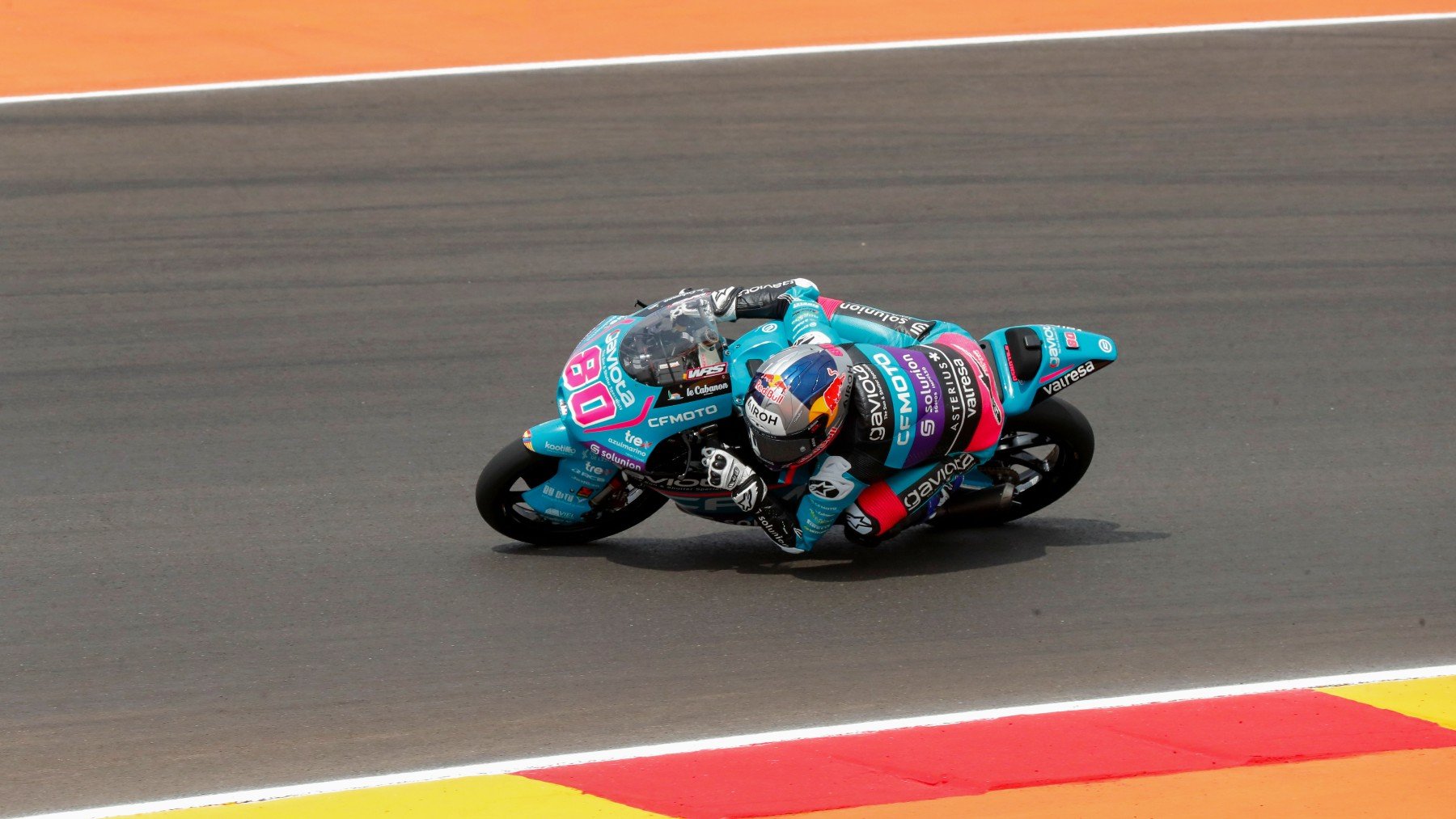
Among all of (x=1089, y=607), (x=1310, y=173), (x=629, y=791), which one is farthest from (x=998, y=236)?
(x=629, y=791)

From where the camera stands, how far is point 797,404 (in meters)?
6.49

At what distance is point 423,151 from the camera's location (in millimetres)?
12133

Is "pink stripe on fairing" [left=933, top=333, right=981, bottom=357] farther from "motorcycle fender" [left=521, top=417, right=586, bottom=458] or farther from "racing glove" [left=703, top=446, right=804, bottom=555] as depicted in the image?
"motorcycle fender" [left=521, top=417, right=586, bottom=458]

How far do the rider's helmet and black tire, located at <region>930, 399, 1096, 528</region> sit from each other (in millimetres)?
990

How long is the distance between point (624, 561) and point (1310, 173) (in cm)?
704

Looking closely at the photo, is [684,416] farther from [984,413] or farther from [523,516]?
[984,413]

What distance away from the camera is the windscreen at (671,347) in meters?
6.75

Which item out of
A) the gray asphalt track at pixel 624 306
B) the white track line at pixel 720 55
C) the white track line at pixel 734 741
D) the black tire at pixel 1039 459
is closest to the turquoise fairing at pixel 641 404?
the black tire at pixel 1039 459

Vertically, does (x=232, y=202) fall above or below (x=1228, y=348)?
above

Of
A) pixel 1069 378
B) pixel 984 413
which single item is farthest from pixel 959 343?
pixel 1069 378

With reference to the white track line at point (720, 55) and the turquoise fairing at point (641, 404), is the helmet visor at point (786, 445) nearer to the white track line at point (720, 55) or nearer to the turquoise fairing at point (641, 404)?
the turquoise fairing at point (641, 404)

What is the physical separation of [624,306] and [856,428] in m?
3.57

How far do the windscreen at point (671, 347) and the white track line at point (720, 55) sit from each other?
24.3 ft

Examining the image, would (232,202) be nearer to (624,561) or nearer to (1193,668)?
(624,561)
